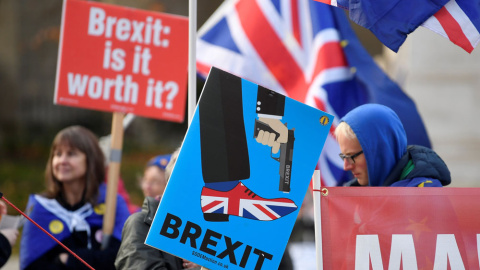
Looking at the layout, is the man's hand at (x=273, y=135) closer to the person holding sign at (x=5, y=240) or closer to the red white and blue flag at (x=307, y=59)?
the person holding sign at (x=5, y=240)

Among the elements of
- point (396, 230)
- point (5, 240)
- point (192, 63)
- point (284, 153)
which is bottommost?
point (5, 240)

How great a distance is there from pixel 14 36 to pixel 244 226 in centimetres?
1443

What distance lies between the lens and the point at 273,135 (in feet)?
10.0

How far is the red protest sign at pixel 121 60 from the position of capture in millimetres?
4945

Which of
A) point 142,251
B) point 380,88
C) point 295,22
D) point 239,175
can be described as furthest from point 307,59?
point 239,175

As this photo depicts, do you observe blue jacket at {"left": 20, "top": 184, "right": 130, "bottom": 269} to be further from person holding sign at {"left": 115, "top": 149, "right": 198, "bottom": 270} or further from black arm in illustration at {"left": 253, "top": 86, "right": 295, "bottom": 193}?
black arm in illustration at {"left": 253, "top": 86, "right": 295, "bottom": 193}

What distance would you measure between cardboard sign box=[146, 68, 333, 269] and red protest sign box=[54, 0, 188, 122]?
1.96 meters

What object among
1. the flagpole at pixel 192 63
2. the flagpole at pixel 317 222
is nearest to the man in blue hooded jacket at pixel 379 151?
the flagpole at pixel 317 222

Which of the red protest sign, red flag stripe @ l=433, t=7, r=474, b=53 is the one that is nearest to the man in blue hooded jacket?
red flag stripe @ l=433, t=7, r=474, b=53

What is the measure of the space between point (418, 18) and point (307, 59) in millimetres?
1951

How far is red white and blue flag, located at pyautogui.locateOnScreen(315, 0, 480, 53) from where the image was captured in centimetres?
362

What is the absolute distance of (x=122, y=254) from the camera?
3.54 meters

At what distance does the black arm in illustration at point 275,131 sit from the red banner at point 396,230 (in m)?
0.23

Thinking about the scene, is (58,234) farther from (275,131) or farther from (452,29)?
(452,29)
